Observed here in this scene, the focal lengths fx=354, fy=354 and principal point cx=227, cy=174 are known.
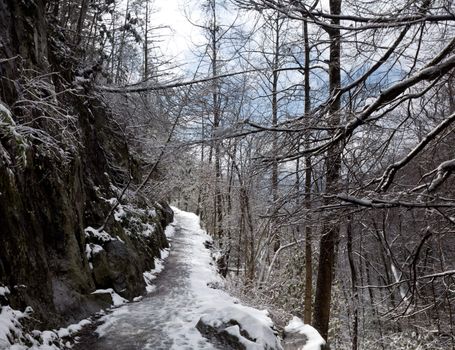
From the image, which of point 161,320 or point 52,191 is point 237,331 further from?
point 52,191

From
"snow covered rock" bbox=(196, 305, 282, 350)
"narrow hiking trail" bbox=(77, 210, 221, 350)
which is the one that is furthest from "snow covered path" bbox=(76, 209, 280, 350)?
"snow covered rock" bbox=(196, 305, 282, 350)

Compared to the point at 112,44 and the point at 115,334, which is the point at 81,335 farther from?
the point at 112,44

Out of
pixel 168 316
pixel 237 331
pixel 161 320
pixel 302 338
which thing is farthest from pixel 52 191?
pixel 302 338

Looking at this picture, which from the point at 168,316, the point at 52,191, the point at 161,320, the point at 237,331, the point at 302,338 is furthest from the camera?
the point at 168,316

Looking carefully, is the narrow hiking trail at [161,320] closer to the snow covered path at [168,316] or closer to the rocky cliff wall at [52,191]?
the snow covered path at [168,316]

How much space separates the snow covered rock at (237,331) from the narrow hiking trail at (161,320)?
181 mm

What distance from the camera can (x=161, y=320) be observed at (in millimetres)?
6680

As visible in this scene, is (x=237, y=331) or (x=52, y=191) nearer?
(x=237, y=331)

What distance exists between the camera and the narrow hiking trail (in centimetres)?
548

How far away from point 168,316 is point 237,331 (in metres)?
1.86

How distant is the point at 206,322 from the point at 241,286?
493cm

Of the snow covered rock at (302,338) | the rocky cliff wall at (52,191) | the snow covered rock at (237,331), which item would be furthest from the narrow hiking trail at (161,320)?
the snow covered rock at (302,338)

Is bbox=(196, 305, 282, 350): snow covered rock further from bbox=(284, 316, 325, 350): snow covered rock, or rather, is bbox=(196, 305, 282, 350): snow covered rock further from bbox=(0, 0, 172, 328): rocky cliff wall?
bbox=(0, 0, 172, 328): rocky cliff wall

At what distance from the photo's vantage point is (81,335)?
18.1 ft
